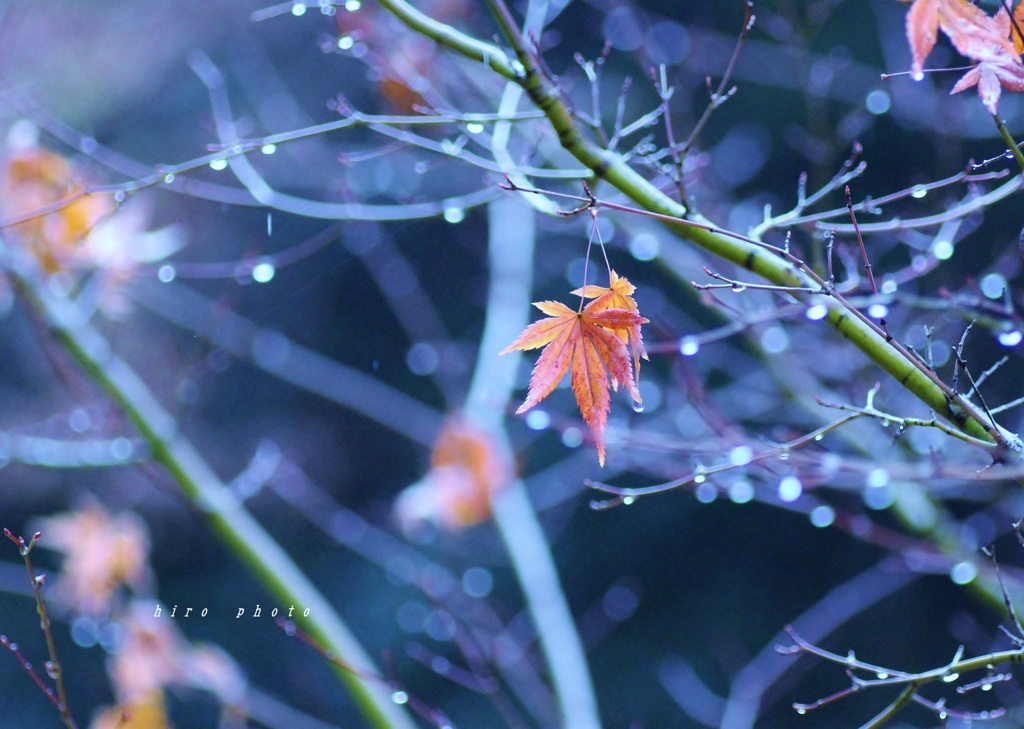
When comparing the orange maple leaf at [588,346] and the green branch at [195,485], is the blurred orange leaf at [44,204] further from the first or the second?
the orange maple leaf at [588,346]

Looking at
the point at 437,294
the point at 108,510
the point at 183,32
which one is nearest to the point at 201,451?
the point at 108,510

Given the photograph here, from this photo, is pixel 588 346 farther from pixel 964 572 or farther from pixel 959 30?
pixel 964 572

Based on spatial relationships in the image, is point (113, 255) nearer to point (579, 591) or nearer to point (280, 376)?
point (280, 376)

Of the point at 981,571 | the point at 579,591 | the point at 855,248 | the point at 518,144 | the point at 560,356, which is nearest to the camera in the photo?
the point at 560,356

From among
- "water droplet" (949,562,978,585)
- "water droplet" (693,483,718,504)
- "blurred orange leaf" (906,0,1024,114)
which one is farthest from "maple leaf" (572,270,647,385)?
"water droplet" (949,562,978,585)

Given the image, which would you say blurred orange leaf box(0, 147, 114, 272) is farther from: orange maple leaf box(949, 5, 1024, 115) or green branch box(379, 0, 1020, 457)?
orange maple leaf box(949, 5, 1024, 115)

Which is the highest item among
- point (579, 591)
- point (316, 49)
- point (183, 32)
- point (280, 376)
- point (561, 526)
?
point (183, 32)
